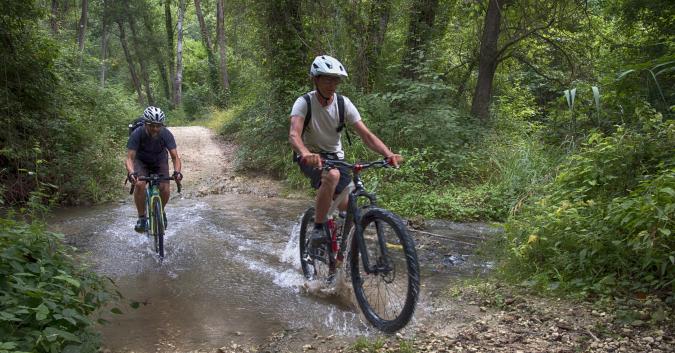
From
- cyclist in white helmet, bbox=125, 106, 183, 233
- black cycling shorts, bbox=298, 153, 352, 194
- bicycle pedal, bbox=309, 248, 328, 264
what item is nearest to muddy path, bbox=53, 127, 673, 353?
bicycle pedal, bbox=309, 248, 328, 264

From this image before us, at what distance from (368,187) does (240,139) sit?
343 inches

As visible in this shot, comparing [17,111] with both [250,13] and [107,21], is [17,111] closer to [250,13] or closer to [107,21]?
[250,13]

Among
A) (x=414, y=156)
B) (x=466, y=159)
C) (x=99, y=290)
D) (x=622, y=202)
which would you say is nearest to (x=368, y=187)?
(x=414, y=156)

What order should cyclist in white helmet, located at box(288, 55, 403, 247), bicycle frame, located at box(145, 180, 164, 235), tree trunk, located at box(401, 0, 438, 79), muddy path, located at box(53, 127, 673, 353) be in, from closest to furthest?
muddy path, located at box(53, 127, 673, 353) → cyclist in white helmet, located at box(288, 55, 403, 247) → bicycle frame, located at box(145, 180, 164, 235) → tree trunk, located at box(401, 0, 438, 79)

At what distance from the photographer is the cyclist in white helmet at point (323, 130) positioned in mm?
4512

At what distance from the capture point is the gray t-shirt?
473cm

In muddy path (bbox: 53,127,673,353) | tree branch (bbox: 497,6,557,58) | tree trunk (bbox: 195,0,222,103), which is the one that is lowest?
muddy path (bbox: 53,127,673,353)

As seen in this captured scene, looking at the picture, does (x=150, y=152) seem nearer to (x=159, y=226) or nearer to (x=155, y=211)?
(x=155, y=211)

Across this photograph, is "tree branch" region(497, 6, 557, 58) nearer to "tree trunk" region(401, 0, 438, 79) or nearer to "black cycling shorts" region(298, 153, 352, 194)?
"tree trunk" region(401, 0, 438, 79)

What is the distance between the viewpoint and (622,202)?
4.52 metres

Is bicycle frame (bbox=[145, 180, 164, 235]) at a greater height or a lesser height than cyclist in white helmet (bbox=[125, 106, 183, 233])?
lesser

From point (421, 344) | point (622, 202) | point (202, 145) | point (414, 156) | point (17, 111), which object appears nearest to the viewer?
point (421, 344)

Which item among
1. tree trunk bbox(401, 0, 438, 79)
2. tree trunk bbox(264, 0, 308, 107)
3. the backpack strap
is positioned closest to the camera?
the backpack strap

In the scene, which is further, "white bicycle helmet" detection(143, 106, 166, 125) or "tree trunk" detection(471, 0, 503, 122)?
"tree trunk" detection(471, 0, 503, 122)
